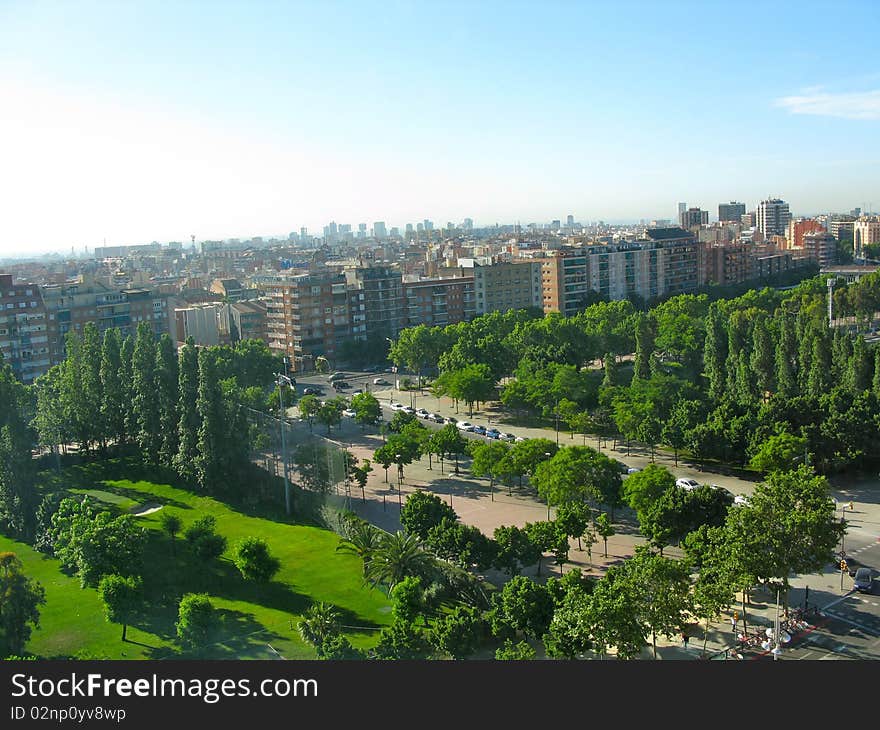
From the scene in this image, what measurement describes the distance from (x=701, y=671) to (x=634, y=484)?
8.60m

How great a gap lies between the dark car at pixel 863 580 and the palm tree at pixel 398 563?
533 cm

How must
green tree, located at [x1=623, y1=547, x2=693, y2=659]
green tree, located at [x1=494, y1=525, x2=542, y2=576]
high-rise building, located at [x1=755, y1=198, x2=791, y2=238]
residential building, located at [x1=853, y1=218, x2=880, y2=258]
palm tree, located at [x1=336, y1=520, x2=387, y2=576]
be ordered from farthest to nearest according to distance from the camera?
high-rise building, located at [x1=755, y1=198, x2=791, y2=238] → residential building, located at [x1=853, y1=218, x2=880, y2=258] → palm tree, located at [x1=336, y1=520, x2=387, y2=576] → green tree, located at [x1=494, y1=525, x2=542, y2=576] → green tree, located at [x1=623, y1=547, x2=693, y2=659]

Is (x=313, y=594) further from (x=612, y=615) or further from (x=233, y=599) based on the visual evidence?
(x=612, y=615)

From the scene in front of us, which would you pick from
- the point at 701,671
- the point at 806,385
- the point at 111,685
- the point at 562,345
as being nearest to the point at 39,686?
the point at 111,685

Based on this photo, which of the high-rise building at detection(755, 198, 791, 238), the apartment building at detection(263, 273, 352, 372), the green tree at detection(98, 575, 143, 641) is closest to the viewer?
the green tree at detection(98, 575, 143, 641)

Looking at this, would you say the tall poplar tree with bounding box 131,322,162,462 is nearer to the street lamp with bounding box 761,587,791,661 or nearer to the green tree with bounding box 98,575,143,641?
the green tree with bounding box 98,575,143,641

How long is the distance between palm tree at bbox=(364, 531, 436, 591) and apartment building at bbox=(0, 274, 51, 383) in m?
19.9

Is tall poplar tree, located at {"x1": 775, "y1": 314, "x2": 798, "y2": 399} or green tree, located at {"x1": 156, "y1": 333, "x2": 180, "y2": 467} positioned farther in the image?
tall poplar tree, located at {"x1": 775, "y1": 314, "x2": 798, "y2": 399}

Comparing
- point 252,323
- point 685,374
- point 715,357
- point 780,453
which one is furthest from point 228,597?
point 252,323

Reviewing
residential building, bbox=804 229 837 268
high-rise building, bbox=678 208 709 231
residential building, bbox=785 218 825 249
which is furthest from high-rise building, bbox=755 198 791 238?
residential building, bbox=804 229 837 268

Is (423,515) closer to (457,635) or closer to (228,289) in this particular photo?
(457,635)

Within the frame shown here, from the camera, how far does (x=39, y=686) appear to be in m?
4.10

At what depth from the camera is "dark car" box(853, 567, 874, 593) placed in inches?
407

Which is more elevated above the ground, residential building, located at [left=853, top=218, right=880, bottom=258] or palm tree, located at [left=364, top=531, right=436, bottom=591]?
residential building, located at [left=853, top=218, right=880, bottom=258]
